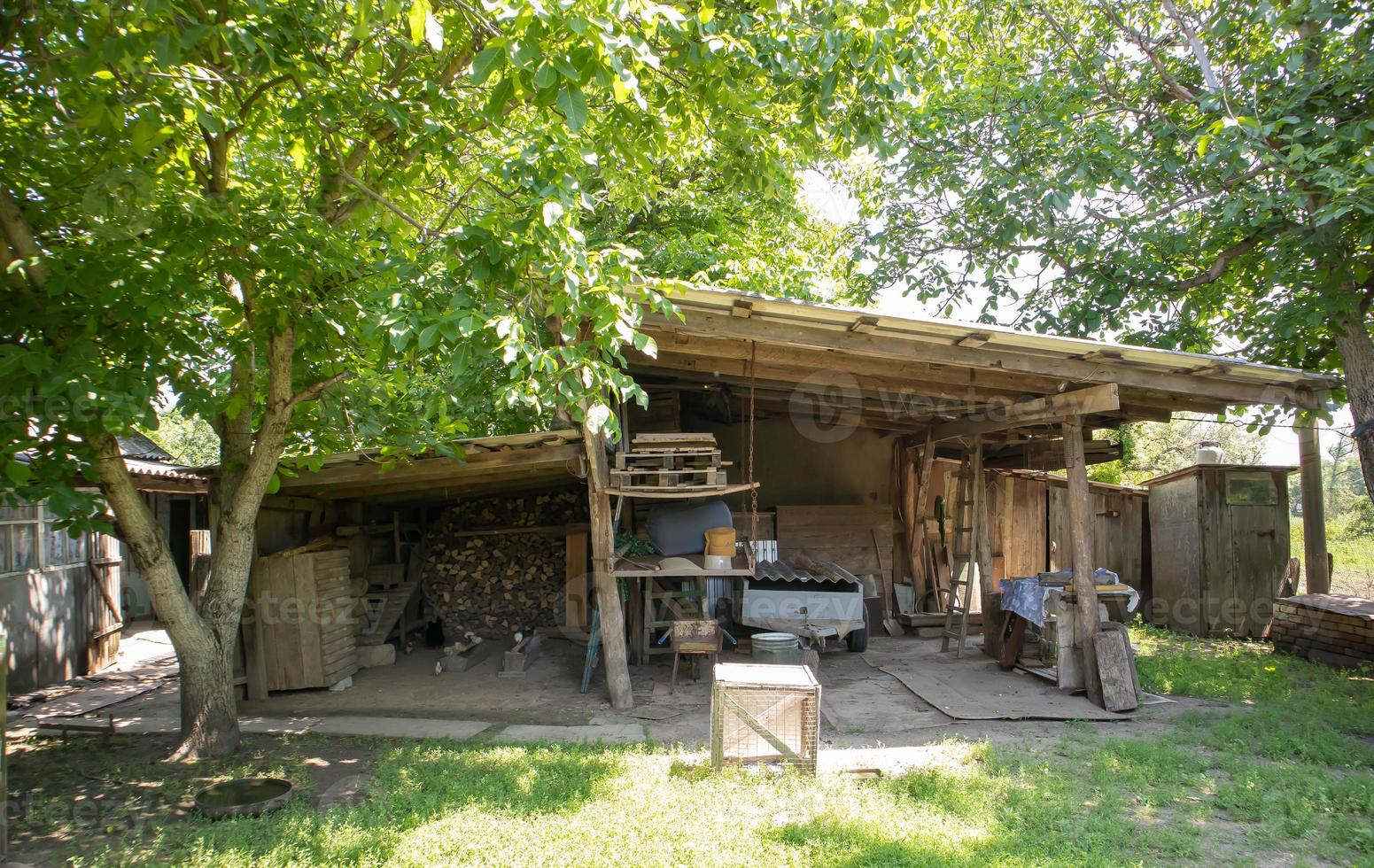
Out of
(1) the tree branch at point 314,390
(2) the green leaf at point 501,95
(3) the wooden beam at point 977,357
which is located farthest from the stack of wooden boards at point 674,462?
(2) the green leaf at point 501,95

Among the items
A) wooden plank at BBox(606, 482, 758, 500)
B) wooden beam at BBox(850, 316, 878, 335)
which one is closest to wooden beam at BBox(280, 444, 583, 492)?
wooden plank at BBox(606, 482, 758, 500)

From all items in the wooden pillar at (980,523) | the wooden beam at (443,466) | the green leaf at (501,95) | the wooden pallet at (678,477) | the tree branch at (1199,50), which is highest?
the tree branch at (1199,50)

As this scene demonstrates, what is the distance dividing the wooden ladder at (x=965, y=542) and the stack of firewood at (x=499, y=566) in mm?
4639

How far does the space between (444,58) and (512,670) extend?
5873 millimetres

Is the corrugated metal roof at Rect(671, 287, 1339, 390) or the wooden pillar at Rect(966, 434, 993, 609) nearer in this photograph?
the corrugated metal roof at Rect(671, 287, 1339, 390)

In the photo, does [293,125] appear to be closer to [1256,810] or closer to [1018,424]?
[1018,424]

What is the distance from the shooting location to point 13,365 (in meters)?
4.32

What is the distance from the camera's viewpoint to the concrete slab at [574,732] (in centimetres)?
639

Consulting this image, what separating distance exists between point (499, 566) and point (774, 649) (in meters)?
4.31

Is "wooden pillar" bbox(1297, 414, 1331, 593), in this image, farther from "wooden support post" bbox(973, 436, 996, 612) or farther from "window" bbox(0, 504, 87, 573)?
"window" bbox(0, 504, 87, 573)

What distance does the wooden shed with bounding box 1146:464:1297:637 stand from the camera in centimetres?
1062

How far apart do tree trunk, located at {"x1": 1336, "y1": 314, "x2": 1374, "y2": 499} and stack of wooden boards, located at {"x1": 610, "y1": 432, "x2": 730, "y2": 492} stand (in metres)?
5.23

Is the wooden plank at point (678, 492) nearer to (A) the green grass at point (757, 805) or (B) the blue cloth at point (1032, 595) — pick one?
(A) the green grass at point (757, 805)

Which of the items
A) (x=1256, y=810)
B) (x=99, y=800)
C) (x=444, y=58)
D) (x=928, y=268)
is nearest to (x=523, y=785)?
(x=99, y=800)
